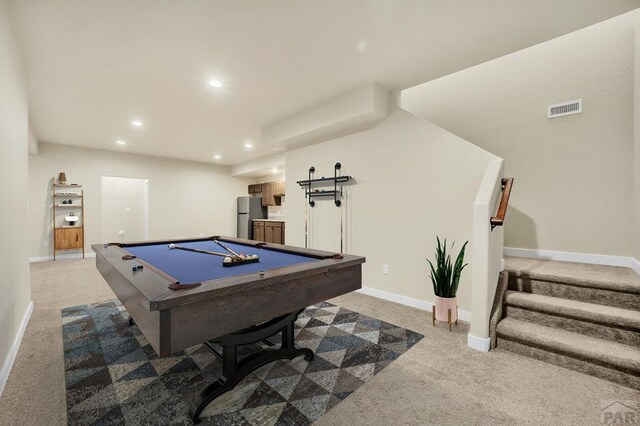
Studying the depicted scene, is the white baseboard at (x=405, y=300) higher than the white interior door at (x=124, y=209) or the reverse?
the reverse

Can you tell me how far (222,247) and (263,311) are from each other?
1.61 meters

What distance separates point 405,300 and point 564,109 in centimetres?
285

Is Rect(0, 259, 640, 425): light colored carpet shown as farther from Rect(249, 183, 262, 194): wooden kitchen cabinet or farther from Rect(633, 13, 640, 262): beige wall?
Rect(249, 183, 262, 194): wooden kitchen cabinet

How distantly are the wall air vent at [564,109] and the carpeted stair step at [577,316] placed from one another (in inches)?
82.9

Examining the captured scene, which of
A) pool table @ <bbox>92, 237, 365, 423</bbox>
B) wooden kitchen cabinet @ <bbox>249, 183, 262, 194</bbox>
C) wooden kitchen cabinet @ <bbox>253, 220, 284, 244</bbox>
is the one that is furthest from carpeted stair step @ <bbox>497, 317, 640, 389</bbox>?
wooden kitchen cabinet @ <bbox>249, 183, 262, 194</bbox>

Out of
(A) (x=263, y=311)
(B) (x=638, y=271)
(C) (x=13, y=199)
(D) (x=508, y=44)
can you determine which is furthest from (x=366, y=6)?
(B) (x=638, y=271)

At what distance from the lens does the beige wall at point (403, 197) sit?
3043 mm

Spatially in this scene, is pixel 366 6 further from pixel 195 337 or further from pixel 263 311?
pixel 195 337

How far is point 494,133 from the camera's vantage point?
366cm

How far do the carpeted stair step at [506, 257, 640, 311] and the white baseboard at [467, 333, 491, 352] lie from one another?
0.80 m

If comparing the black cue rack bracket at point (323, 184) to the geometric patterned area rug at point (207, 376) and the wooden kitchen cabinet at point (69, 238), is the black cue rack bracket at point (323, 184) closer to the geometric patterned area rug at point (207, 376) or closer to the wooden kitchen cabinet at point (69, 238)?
the geometric patterned area rug at point (207, 376)

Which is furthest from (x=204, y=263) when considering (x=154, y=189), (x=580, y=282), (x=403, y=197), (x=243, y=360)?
(x=154, y=189)

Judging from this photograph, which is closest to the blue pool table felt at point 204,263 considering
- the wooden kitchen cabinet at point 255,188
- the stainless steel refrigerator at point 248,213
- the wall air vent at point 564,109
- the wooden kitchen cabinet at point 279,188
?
the wall air vent at point 564,109

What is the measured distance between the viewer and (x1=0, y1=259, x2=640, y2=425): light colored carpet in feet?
5.13
